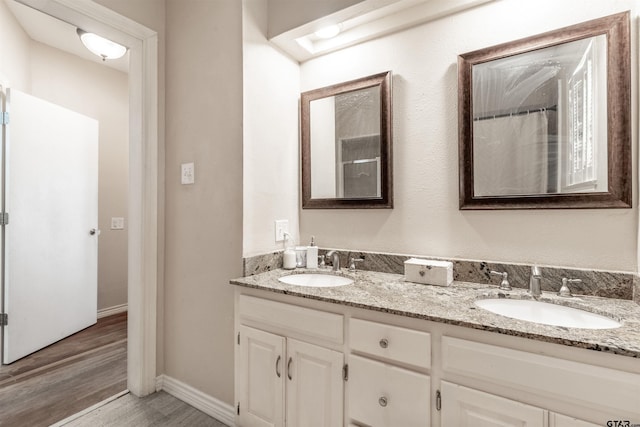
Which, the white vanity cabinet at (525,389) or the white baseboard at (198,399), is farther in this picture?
the white baseboard at (198,399)

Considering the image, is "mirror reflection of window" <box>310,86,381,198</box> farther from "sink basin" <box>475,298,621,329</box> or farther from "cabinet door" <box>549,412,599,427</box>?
"cabinet door" <box>549,412,599,427</box>

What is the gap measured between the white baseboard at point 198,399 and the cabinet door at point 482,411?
1.15 meters

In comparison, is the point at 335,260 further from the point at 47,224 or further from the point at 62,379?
the point at 47,224

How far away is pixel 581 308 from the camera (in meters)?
1.08

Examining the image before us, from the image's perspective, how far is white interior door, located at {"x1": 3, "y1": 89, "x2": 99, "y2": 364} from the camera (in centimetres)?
223

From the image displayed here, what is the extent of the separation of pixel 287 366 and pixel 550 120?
5.11 ft

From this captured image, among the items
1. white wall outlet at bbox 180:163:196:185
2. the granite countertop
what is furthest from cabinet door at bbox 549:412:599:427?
white wall outlet at bbox 180:163:196:185

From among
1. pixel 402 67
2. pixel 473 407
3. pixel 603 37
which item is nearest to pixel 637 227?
pixel 603 37

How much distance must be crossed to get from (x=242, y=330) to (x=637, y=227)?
1.72 m

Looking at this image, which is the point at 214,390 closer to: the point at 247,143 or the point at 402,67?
the point at 247,143

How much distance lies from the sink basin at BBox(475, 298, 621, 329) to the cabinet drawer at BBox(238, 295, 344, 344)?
1.85 ft

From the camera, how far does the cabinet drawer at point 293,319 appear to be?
1.22 meters

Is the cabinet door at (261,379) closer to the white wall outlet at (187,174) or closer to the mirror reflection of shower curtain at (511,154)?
the white wall outlet at (187,174)

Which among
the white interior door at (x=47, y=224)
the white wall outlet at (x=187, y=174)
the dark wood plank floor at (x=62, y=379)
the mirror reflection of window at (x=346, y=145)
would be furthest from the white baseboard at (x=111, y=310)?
the mirror reflection of window at (x=346, y=145)
